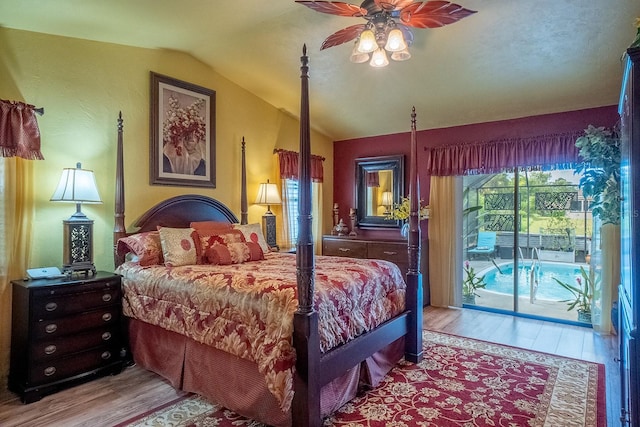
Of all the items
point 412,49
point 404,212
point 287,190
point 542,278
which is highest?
point 412,49

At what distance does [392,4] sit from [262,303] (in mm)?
2038

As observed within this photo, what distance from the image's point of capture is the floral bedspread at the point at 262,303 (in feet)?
7.11

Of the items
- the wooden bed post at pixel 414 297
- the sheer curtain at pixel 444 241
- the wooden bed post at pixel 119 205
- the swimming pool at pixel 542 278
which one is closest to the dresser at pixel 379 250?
the sheer curtain at pixel 444 241

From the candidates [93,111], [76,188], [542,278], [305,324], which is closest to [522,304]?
[542,278]

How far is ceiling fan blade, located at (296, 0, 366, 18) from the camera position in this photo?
2.43 m

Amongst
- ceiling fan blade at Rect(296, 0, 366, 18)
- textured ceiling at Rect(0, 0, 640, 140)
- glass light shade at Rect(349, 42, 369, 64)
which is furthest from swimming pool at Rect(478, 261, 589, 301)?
ceiling fan blade at Rect(296, 0, 366, 18)

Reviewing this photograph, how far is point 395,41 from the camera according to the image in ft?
8.30

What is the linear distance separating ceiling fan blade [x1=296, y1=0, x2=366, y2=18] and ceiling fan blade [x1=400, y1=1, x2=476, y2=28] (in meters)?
0.30

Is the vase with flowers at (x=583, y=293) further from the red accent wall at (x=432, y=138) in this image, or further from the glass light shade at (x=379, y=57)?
the glass light shade at (x=379, y=57)

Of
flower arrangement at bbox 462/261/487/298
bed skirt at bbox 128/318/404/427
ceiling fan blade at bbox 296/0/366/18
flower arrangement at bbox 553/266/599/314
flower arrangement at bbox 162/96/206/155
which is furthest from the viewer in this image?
flower arrangement at bbox 462/261/487/298

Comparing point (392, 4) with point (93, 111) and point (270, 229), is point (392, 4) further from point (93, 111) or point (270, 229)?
point (270, 229)

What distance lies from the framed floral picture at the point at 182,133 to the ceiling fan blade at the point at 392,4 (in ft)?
8.30

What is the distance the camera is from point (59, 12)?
9.17ft

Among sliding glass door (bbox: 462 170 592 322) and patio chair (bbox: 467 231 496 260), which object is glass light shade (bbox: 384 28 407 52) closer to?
sliding glass door (bbox: 462 170 592 322)
